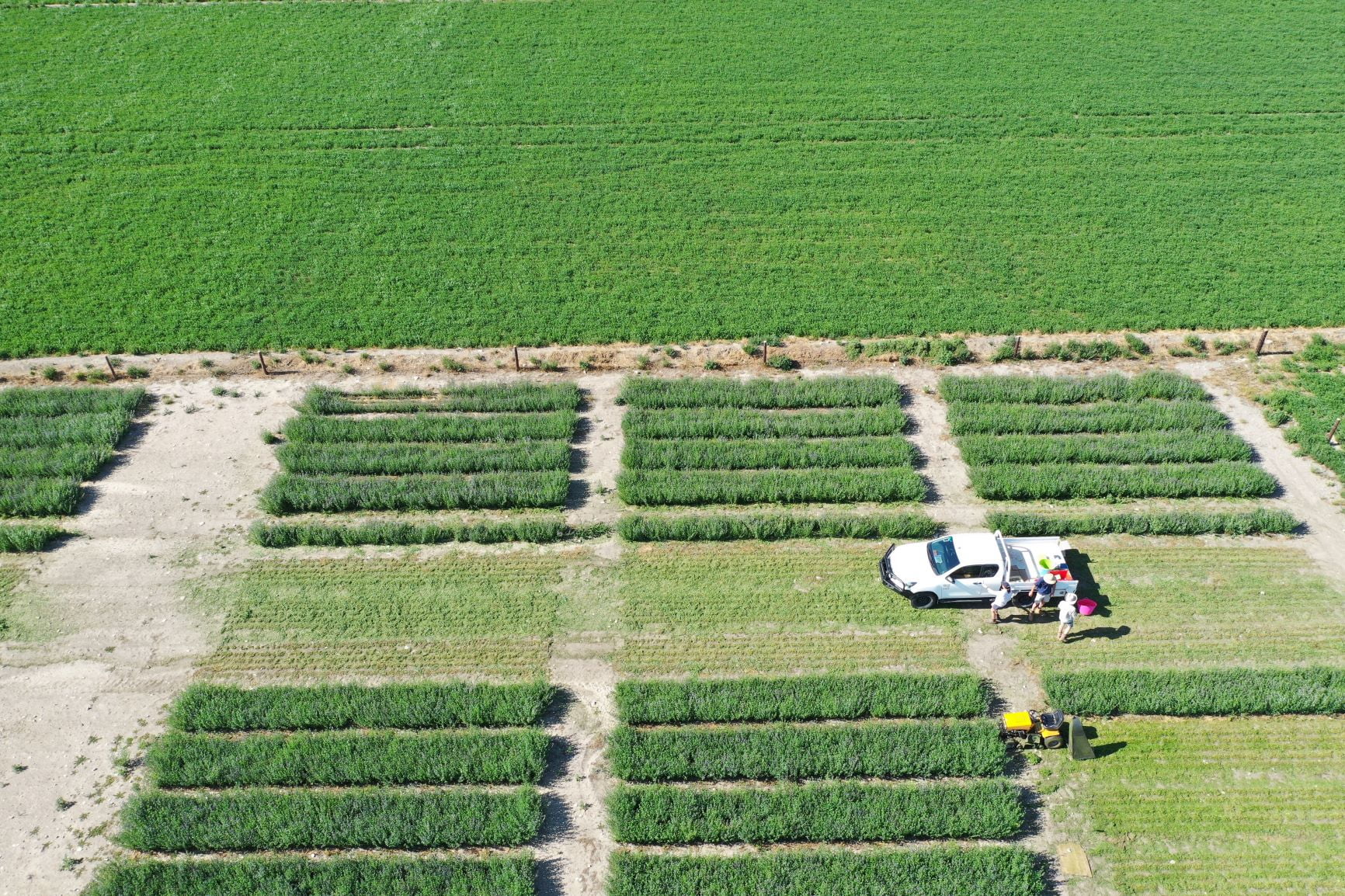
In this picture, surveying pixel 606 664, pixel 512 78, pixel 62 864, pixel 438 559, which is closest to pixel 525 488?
pixel 438 559

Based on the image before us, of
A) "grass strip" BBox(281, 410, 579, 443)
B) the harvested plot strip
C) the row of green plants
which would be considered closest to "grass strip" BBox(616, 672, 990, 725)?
the row of green plants

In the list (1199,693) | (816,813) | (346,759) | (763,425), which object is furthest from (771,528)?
(346,759)

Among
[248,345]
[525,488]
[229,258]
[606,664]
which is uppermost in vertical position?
[229,258]

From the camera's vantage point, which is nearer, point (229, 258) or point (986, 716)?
point (986, 716)

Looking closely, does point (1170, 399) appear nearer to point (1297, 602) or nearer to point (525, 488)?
point (1297, 602)

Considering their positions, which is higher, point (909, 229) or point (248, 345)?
point (909, 229)

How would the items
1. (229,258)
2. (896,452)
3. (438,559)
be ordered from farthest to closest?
1. (229,258)
2. (896,452)
3. (438,559)

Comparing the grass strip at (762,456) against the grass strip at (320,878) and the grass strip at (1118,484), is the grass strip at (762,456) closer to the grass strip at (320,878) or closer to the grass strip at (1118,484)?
the grass strip at (1118,484)
